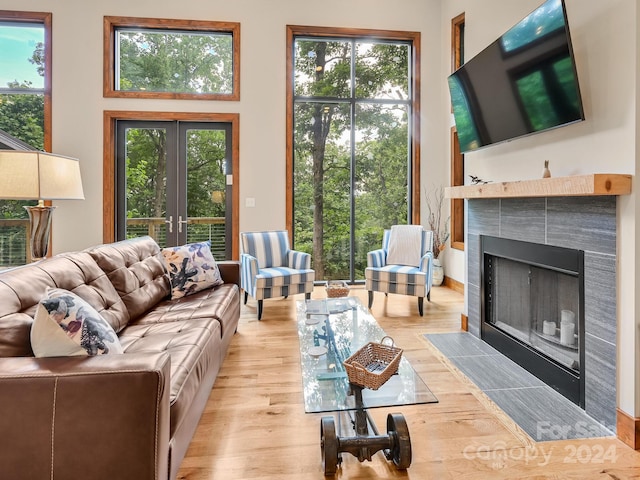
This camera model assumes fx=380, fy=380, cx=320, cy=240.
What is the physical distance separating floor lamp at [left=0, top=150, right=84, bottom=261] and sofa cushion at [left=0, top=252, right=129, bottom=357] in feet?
0.85

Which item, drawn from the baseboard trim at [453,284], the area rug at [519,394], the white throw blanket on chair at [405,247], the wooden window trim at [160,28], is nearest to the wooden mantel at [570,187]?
the area rug at [519,394]

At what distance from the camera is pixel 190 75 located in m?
4.87

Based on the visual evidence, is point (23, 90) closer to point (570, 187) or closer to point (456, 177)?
point (456, 177)

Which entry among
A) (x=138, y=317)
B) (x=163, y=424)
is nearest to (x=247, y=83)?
(x=138, y=317)

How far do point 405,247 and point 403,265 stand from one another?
0.22 m

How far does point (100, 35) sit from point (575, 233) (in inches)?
214

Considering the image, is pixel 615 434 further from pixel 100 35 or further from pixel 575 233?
pixel 100 35

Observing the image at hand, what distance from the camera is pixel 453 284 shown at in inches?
195

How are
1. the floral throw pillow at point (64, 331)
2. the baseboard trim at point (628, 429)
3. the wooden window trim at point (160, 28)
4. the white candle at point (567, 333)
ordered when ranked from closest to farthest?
the floral throw pillow at point (64, 331) → the baseboard trim at point (628, 429) → the white candle at point (567, 333) → the wooden window trim at point (160, 28)

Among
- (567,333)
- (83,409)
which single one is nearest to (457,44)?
(567,333)

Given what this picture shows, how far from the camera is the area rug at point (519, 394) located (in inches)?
73.0

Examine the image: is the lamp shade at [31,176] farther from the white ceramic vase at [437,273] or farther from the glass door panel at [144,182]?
the white ceramic vase at [437,273]

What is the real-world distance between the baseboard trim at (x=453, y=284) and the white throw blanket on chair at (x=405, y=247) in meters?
0.88

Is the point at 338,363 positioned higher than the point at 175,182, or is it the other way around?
the point at 175,182
